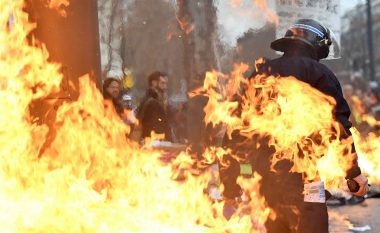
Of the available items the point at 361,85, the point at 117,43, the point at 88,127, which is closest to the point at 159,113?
the point at 88,127

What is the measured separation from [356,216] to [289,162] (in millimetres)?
3319

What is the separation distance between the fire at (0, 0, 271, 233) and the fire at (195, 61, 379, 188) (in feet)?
1.23

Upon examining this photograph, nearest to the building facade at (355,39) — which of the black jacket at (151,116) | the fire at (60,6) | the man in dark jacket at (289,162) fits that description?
the black jacket at (151,116)

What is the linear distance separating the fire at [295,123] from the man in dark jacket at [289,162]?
52mm

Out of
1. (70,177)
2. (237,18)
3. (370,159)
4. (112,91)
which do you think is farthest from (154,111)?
(237,18)

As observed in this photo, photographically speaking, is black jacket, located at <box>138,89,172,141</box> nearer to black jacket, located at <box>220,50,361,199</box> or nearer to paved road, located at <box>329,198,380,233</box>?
paved road, located at <box>329,198,380,233</box>

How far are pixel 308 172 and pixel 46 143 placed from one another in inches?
75.3

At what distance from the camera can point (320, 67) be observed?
3.87 metres

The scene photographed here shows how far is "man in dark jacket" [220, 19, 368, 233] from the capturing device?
148 inches

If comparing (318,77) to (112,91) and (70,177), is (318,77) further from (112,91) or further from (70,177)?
(112,91)

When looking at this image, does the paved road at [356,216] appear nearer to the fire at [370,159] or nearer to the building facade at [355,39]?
the fire at [370,159]

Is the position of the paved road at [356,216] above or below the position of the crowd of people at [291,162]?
below

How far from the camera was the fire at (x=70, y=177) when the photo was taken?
3.56 meters

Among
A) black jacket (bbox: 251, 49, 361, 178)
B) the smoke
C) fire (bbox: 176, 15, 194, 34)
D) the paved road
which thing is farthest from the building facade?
black jacket (bbox: 251, 49, 361, 178)
